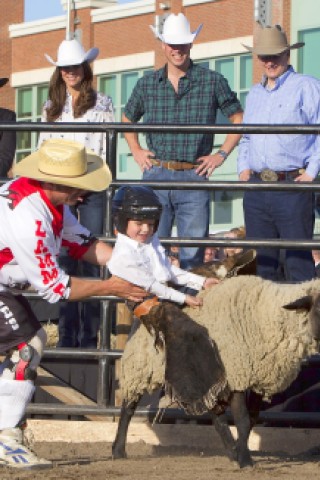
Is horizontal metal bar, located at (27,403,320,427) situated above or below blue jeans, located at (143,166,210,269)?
below

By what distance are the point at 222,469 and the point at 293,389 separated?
1590mm

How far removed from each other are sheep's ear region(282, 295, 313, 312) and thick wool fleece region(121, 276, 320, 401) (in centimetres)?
4

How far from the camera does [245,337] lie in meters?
7.09

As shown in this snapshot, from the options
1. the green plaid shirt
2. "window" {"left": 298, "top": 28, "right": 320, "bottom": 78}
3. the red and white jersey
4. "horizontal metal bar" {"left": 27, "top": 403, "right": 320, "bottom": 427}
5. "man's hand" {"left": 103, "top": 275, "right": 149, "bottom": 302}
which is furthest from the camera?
"window" {"left": 298, "top": 28, "right": 320, "bottom": 78}

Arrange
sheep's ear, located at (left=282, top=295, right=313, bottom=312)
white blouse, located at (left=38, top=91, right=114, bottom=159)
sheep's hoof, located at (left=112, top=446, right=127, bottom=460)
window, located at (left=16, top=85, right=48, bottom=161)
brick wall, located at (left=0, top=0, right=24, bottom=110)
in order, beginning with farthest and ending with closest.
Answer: brick wall, located at (left=0, top=0, right=24, bottom=110) → window, located at (left=16, top=85, right=48, bottom=161) → white blouse, located at (left=38, top=91, right=114, bottom=159) → sheep's hoof, located at (left=112, top=446, right=127, bottom=460) → sheep's ear, located at (left=282, top=295, right=313, bottom=312)

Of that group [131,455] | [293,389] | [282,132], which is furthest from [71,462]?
[282,132]

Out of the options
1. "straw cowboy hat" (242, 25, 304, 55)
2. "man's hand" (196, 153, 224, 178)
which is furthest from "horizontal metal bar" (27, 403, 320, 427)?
"straw cowboy hat" (242, 25, 304, 55)

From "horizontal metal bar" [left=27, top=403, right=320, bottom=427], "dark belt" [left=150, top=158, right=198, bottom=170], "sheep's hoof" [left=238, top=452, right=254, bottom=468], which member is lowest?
"sheep's hoof" [left=238, top=452, right=254, bottom=468]

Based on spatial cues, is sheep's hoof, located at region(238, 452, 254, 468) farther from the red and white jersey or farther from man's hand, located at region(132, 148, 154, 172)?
man's hand, located at region(132, 148, 154, 172)

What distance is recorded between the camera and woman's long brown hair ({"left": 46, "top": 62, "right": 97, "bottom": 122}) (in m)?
8.99

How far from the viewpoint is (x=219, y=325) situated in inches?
279

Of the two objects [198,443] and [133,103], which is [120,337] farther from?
[133,103]

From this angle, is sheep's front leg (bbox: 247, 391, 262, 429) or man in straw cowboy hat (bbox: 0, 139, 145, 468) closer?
man in straw cowboy hat (bbox: 0, 139, 145, 468)

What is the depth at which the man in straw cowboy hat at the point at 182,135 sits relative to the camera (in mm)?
8578
